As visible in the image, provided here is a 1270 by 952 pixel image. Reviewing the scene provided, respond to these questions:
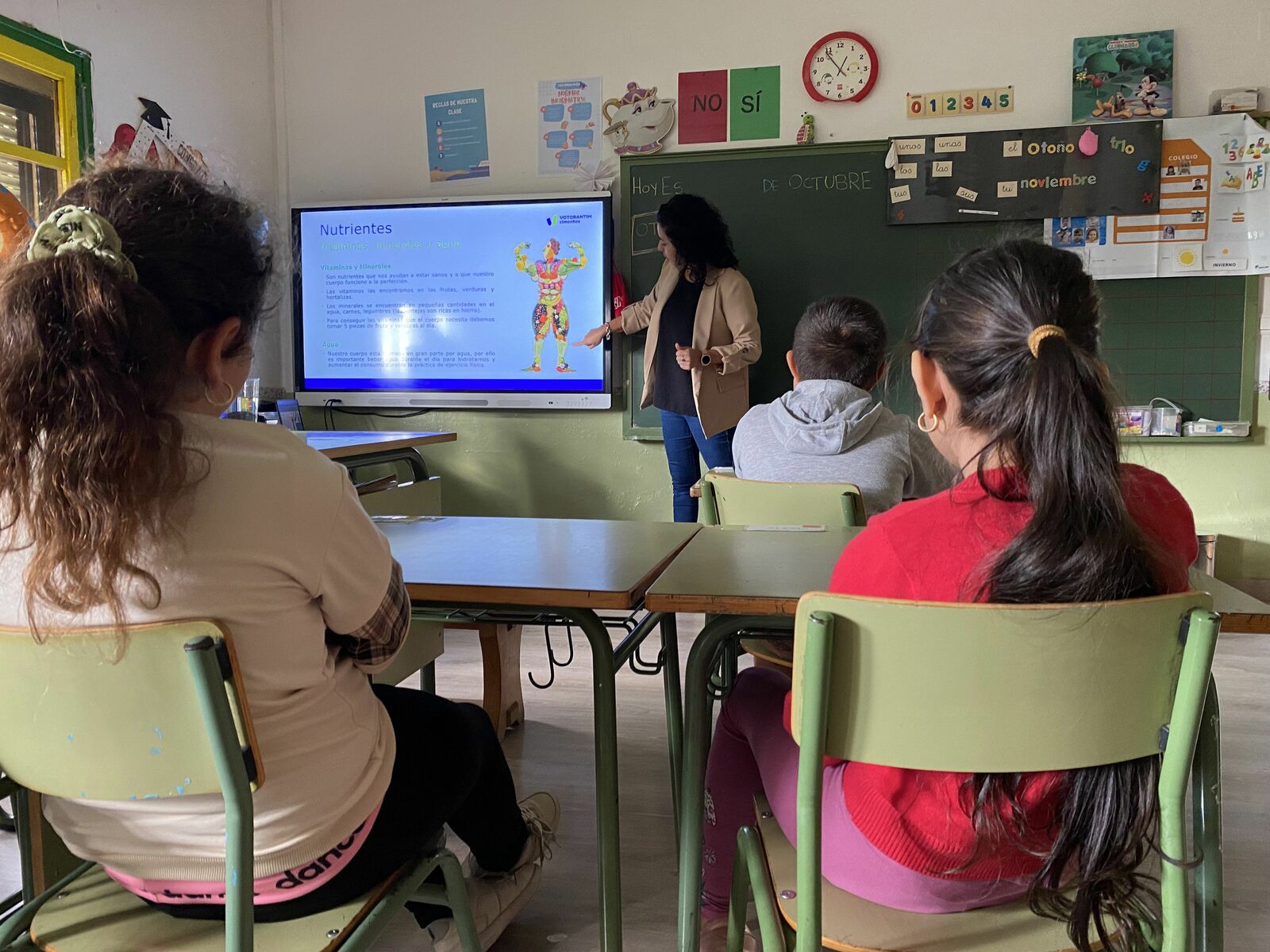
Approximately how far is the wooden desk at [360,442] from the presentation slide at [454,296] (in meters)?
1.02

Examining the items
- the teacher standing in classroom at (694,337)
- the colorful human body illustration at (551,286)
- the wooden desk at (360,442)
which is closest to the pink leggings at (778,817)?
the wooden desk at (360,442)

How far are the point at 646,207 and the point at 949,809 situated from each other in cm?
349

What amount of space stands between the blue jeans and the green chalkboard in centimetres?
21

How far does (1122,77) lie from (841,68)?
107 cm

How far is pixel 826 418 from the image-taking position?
1837mm

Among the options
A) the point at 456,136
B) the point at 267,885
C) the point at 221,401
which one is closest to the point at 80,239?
the point at 221,401

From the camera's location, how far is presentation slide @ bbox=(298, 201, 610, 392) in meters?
4.05

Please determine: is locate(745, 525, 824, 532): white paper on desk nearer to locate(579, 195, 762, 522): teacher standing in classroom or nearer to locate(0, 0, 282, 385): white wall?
locate(579, 195, 762, 522): teacher standing in classroom

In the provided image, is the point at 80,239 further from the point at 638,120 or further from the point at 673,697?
the point at 638,120

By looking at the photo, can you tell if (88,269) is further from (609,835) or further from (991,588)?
(609,835)

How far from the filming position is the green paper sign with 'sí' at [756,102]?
3.84 m

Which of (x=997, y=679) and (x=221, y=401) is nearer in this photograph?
(x=997, y=679)

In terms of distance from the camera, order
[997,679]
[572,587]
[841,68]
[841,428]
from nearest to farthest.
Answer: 1. [997,679]
2. [572,587]
3. [841,428]
4. [841,68]

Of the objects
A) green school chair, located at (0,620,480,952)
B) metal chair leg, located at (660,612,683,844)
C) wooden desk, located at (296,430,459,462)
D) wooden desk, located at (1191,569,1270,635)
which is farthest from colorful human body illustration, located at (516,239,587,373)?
green school chair, located at (0,620,480,952)
